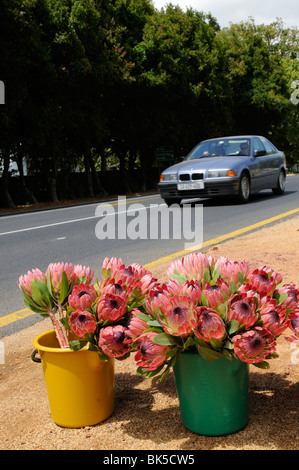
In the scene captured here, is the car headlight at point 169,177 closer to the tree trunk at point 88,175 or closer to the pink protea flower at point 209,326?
the pink protea flower at point 209,326

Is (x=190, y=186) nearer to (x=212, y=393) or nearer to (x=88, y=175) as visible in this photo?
(x=212, y=393)

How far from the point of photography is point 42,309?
244cm

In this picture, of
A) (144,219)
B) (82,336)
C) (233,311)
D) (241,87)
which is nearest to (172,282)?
(233,311)

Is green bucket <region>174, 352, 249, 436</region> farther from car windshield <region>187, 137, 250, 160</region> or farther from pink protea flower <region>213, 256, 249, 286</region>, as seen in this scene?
car windshield <region>187, 137, 250, 160</region>

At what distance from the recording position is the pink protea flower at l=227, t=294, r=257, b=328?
2016 mm

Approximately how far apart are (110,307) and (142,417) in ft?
2.03

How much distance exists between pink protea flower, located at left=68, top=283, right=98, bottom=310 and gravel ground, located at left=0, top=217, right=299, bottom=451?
59 centimetres

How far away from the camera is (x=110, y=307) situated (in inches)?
88.4

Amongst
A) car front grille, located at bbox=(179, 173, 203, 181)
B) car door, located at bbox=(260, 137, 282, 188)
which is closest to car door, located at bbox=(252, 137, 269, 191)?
car door, located at bbox=(260, 137, 282, 188)

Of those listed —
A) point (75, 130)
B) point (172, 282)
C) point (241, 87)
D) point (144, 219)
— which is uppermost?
point (241, 87)

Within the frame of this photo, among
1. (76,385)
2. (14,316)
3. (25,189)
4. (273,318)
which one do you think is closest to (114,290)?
(76,385)

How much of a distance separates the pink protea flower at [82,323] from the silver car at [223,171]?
999cm

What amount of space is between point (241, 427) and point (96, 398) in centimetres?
66

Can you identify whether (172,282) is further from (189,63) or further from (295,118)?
(295,118)
